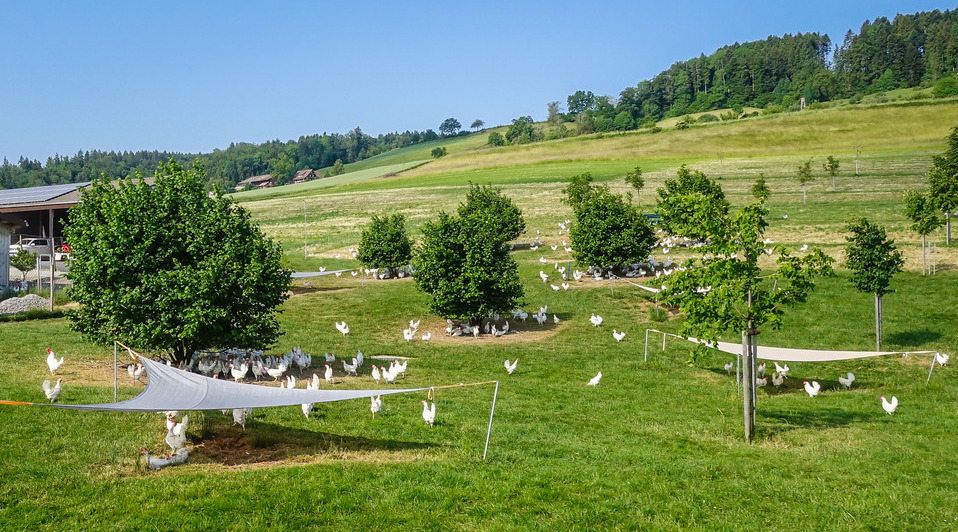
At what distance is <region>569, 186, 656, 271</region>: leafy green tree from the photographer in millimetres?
36406

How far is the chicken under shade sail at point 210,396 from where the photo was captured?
10.8 meters

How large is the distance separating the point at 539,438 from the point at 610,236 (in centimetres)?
2373

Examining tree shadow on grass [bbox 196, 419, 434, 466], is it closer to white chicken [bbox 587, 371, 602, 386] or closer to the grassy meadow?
the grassy meadow

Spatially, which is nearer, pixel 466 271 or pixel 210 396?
pixel 210 396

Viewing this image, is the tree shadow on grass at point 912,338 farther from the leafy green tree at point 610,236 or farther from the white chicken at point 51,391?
the white chicken at point 51,391

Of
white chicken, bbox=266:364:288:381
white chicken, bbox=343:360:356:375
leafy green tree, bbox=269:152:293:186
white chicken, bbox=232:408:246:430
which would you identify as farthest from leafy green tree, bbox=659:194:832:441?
leafy green tree, bbox=269:152:293:186

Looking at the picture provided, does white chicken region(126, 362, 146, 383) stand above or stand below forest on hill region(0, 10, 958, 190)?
below

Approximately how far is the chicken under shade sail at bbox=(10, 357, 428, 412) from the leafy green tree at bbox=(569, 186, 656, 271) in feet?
86.0

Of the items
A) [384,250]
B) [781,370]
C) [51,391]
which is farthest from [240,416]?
[384,250]

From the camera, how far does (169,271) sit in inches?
739

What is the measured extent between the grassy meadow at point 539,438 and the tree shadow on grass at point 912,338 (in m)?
0.10

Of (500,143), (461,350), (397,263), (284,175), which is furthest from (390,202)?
(284,175)

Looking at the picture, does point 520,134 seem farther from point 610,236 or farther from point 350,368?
point 350,368

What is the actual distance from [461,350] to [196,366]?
9.08 metres
